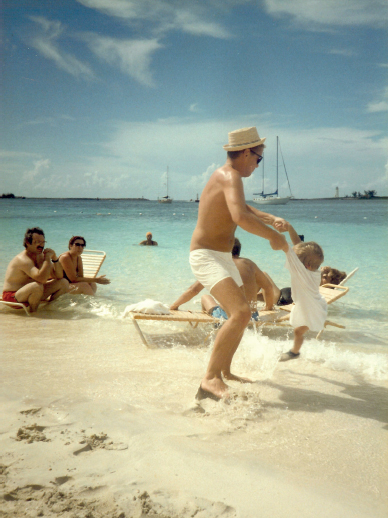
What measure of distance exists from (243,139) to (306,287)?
1326 millimetres

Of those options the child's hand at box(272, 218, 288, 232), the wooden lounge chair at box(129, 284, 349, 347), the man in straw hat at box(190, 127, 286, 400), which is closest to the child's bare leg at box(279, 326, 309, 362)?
the wooden lounge chair at box(129, 284, 349, 347)

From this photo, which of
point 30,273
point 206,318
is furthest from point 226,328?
point 30,273

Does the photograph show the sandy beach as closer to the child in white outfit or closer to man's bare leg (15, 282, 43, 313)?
the child in white outfit

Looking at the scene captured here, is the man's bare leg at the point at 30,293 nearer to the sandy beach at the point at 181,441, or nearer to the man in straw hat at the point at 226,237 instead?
the sandy beach at the point at 181,441

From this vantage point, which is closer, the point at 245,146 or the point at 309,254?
the point at 245,146

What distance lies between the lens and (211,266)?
3.05 metres

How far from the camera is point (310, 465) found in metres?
2.39

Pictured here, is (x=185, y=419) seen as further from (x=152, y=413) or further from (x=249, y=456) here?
(x=249, y=456)

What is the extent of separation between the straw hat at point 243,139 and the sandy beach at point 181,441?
180 cm

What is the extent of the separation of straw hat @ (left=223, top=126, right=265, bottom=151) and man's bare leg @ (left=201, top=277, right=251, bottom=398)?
0.97 metres

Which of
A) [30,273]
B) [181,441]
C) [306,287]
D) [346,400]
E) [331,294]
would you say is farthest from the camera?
[30,273]

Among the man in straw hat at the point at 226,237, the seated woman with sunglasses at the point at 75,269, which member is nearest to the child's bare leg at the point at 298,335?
the man in straw hat at the point at 226,237

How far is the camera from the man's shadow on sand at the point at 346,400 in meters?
3.14

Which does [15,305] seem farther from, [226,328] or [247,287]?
[226,328]
